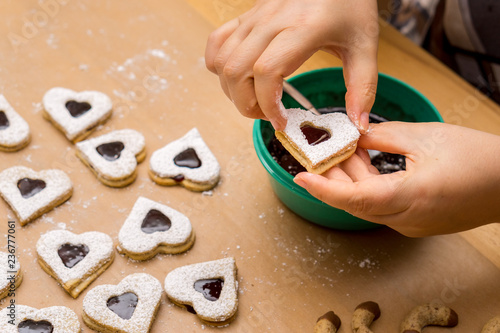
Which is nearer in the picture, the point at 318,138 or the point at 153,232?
the point at 318,138

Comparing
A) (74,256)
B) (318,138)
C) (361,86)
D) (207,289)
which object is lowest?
(207,289)

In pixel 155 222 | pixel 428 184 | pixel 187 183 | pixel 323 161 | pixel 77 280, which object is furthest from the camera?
pixel 187 183

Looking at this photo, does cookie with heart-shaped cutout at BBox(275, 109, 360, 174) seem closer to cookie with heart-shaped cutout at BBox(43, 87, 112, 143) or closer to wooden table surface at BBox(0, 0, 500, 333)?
wooden table surface at BBox(0, 0, 500, 333)

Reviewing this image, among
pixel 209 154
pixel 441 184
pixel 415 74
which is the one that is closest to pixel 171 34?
pixel 209 154

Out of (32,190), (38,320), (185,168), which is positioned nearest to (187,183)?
(185,168)

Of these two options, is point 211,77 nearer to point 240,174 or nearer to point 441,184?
point 240,174

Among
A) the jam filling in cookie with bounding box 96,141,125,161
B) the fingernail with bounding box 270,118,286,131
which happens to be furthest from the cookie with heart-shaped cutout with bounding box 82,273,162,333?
the fingernail with bounding box 270,118,286,131

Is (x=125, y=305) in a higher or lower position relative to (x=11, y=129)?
lower

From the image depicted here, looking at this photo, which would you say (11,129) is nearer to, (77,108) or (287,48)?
(77,108)
